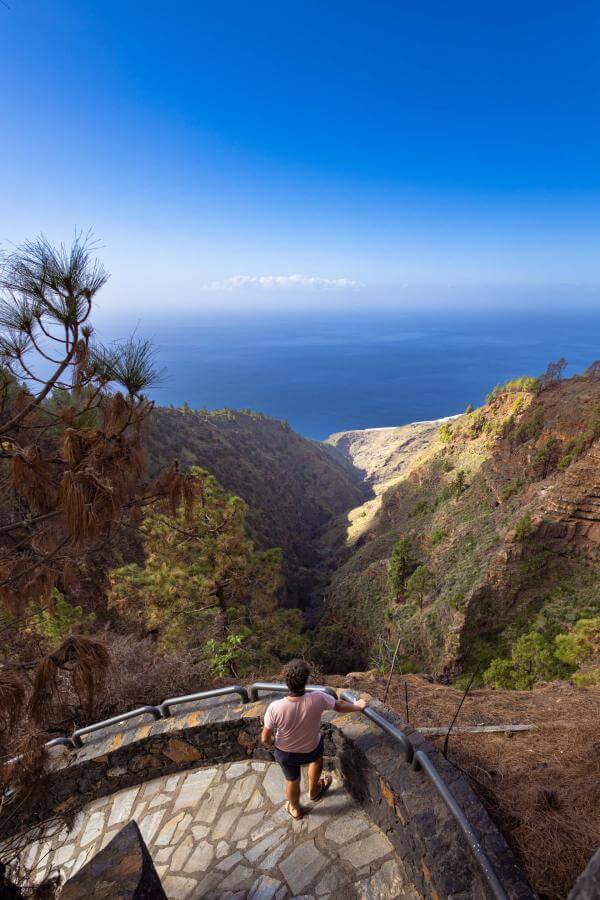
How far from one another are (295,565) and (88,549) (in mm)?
39384

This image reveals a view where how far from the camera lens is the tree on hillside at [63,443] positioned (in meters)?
2.95

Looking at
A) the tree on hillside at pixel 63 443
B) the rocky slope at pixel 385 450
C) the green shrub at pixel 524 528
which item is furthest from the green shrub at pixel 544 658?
the rocky slope at pixel 385 450

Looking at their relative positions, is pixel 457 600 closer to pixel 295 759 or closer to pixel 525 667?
pixel 525 667

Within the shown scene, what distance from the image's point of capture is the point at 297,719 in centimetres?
304

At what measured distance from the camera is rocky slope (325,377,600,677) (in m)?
17.0

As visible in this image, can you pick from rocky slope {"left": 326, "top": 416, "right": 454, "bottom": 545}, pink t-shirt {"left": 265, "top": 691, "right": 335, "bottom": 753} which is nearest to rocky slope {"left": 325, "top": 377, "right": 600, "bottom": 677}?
pink t-shirt {"left": 265, "top": 691, "right": 335, "bottom": 753}

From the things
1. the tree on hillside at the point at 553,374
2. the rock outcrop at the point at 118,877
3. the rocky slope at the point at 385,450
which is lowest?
the rocky slope at the point at 385,450

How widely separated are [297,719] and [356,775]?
2.73ft

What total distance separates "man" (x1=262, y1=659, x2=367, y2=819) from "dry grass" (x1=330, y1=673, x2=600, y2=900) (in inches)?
44.9

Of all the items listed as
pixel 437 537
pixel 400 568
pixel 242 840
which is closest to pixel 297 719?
pixel 242 840

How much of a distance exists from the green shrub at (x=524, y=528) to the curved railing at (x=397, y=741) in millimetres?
17211

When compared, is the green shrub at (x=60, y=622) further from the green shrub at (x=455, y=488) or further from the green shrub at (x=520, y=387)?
the green shrub at (x=520, y=387)

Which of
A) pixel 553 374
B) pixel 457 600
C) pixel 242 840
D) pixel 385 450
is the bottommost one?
pixel 385 450

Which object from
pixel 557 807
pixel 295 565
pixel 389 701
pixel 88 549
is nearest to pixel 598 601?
pixel 389 701
